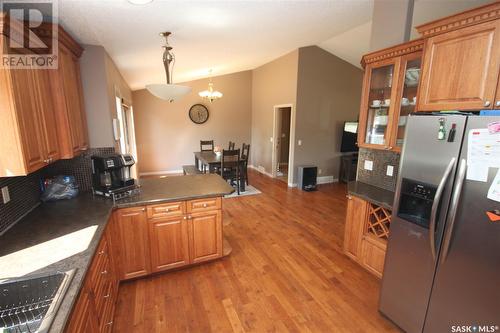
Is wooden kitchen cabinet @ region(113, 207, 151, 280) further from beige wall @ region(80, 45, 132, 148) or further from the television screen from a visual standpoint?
the television screen

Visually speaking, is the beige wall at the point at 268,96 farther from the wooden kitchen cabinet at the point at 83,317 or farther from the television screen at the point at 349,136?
the wooden kitchen cabinet at the point at 83,317

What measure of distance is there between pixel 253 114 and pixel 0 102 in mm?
6736

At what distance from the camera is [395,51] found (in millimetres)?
2291

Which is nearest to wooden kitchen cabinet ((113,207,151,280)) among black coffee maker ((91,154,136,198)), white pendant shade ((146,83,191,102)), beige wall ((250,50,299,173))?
black coffee maker ((91,154,136,198))

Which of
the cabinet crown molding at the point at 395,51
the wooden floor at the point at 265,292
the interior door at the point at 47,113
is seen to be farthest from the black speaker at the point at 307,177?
the interior door at the point at 47,113

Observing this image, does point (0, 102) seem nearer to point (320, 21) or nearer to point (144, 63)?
point (144, 63)

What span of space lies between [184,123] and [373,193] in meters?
5.81

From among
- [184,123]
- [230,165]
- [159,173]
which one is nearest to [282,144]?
[184,123]

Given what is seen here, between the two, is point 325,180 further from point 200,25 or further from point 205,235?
point 200,25

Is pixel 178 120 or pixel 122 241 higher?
pixel 178 120

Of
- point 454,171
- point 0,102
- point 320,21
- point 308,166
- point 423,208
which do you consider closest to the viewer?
point 0,102

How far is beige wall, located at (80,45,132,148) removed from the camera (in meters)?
2.38

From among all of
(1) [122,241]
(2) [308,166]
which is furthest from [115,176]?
(2) [308,166]

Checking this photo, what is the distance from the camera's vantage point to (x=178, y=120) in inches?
275
